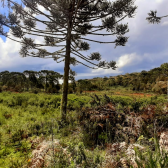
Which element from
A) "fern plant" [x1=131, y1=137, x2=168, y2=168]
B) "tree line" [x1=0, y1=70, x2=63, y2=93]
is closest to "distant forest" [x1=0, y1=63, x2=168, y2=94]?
"tree line" [x1=0, y1=70, x2=63, y2=93]

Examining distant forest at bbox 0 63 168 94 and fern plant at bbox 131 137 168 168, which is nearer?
fern plant at bbox 131 137 168 168

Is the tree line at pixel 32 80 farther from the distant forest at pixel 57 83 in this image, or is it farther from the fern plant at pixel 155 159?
the fern plant at pixel 155 159

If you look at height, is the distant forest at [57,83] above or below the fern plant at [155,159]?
above

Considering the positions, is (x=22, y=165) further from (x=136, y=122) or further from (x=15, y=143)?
(x=136, y=122)

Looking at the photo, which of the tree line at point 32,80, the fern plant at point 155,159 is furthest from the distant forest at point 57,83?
the fern plant at point 155,159

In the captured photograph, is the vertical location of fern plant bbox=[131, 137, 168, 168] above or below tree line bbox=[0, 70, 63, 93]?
below

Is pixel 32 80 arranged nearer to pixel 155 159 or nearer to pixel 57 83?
pixel 57 83

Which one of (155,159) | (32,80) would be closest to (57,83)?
(32,80)

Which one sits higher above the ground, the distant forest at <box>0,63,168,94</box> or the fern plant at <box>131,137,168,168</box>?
the distant forest at <box>0,63,168,94</box>

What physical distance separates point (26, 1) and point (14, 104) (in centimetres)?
662

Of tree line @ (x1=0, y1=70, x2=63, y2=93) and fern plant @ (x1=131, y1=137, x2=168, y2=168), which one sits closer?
fern plant @ (x1=131, y1=137, x2=168, y2=168)

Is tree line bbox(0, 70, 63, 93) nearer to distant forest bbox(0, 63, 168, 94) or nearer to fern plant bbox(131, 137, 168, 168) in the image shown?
distant forest bbox(0, 63, 168, 94)

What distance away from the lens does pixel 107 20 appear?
6477mm

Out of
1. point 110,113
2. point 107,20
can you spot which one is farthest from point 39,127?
point 107,20
